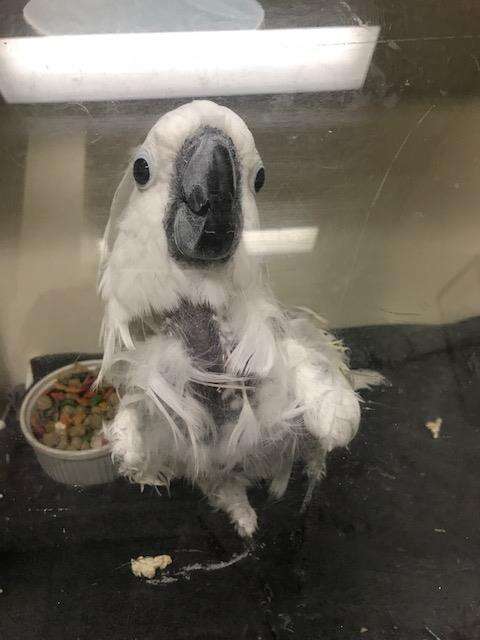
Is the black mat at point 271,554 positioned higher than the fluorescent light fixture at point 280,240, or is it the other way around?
the fluorescent light fixture at point 280,240

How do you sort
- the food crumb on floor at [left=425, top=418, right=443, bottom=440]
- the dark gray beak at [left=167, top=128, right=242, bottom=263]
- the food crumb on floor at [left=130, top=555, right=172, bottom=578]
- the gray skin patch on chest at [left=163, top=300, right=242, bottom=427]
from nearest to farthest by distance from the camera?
1. the dark gray beak at [left=167, top=128, right=242, bottom=263]
2. the gray skin patch on chest at [left=163, top=300, right=242, bottom=427]
3. the food crumb on floor at [left=130, top=555, right=172, bottom=578]
4. the food crumb on floor at [left=425, top=418, right=443, bottom=440]

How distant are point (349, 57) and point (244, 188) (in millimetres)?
697

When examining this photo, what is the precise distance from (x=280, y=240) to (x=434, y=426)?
466 mm

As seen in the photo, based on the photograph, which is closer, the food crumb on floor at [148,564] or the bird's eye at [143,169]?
the bird's eye at [143,169]

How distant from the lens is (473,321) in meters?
1.22

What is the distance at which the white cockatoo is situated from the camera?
2.11 feet

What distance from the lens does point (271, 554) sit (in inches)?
34.3

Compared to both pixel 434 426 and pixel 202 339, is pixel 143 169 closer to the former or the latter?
pixel 202 339

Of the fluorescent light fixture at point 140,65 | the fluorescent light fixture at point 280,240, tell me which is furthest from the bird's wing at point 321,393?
the fluorescent light fixture at point 140,65

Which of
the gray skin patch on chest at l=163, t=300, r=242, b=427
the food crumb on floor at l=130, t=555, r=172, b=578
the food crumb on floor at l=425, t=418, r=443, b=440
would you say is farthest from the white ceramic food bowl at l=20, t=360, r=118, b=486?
the food crumb on floor at l=425, t=418, r=443, b=440

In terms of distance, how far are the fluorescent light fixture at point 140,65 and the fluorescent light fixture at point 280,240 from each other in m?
0.31

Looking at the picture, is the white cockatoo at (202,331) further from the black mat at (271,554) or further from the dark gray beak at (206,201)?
the black mat at (271,554)

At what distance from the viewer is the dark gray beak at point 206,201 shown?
61cm

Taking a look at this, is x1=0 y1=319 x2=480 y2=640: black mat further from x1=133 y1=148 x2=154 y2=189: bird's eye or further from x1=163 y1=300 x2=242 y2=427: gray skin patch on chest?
x1=133 y1=148 x2=154 y2=189: bird's eye
